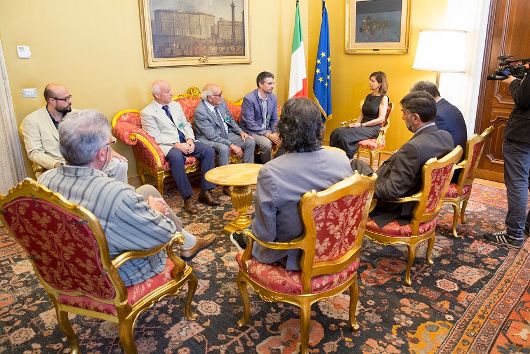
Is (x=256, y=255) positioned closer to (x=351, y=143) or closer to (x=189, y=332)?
(x=189, y=332)

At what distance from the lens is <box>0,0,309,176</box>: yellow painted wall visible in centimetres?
375

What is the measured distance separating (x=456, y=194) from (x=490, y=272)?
645mm

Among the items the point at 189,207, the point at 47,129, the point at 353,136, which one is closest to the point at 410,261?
the point at 189,207

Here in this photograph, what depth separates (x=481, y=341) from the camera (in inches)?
84.2

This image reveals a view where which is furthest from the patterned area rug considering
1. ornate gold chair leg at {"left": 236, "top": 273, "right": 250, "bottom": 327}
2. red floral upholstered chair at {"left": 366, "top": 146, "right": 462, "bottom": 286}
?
red floral upholstered chair at {"left": 366, "top": 146, "right": 462, "bottom": 286}

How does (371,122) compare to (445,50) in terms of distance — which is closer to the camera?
(445,50)

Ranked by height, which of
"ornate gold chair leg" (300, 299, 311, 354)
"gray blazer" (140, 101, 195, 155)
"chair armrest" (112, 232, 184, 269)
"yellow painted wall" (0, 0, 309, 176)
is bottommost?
"ornate gold chair leg" (300, 299, 311, 354)

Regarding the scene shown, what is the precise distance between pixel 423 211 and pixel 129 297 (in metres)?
1.78

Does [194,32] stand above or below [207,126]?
above

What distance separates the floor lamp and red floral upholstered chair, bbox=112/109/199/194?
9.41 feet

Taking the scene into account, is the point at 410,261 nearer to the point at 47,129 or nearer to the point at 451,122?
the point at 451,122

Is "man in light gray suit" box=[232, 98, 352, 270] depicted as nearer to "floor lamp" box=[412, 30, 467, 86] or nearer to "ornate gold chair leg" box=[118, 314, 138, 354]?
"ornate gold chair leg" box=[118, 314, 138, 354]

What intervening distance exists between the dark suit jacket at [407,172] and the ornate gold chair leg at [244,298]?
993 millimetres

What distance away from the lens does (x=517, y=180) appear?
3.10m
